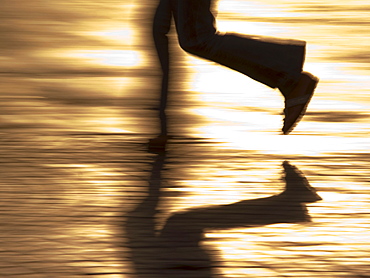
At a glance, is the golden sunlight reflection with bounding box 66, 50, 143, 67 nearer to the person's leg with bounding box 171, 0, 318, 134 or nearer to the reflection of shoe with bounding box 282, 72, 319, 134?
the person's leg with bounding box 171, 0, 318, 134

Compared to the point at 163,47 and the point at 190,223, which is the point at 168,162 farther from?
the point at 190,223

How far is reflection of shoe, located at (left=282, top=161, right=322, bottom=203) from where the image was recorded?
5.26m

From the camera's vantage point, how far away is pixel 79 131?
6.45 meters

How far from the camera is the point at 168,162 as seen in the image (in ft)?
19.2

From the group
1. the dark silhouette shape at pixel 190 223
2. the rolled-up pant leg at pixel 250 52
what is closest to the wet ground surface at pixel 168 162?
the dark silhouette shape at pixel 190 223

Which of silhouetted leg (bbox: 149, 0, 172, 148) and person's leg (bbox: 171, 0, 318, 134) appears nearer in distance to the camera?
person's leg (bbox: 171, 0, 318, 134)

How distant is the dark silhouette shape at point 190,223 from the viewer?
4.32 metres

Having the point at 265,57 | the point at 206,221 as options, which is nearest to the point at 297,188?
the point at 206,221

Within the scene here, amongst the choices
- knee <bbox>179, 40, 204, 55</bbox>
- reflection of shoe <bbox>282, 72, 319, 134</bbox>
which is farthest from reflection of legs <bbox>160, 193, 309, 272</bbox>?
knee <bbox>179, 40, 204, 55</bbox>

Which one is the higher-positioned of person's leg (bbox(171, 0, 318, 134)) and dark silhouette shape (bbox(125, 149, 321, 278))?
person's leg (bbox(171, 0, 318, 134))

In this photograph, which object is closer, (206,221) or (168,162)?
(206,221)

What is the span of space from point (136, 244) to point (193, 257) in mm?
287

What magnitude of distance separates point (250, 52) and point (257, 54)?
0.14ft

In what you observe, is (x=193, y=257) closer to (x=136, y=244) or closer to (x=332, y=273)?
(x=136, y=244)
